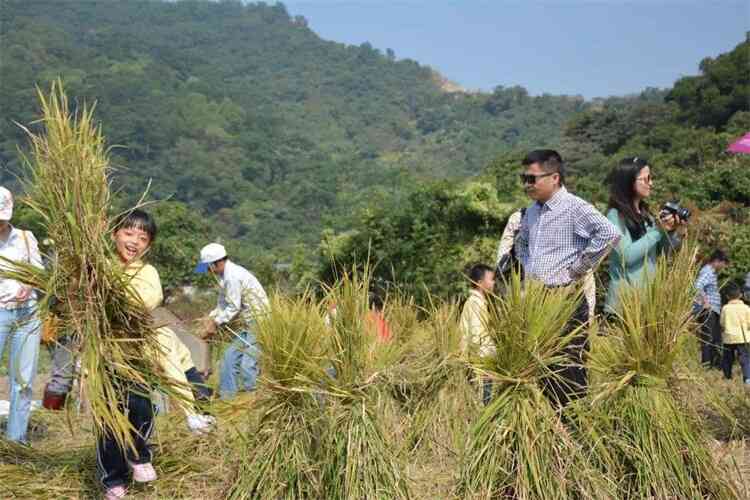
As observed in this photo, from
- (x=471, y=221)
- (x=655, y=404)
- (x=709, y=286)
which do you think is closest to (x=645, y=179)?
Result: (x=655, y=404)

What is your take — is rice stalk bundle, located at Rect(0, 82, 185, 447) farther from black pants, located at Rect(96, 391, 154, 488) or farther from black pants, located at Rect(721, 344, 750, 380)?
black pants, located at Rect(721, 344, 750, 380)

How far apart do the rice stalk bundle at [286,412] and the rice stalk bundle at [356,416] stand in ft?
0.21

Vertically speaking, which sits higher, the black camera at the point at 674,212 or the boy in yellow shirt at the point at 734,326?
the black camera at the point at 674,212

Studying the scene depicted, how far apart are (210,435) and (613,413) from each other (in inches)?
76.4

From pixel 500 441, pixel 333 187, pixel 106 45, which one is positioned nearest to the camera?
pixel 500 441

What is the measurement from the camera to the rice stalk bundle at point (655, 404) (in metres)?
3.41

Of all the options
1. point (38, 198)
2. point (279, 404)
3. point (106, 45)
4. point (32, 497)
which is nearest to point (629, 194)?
point (279, 404)

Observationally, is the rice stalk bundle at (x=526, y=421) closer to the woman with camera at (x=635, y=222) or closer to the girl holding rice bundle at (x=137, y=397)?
the woman with camera at (x=635, y=222)

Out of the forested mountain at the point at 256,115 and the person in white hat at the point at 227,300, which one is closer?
the person in white hat at the point at 227,300

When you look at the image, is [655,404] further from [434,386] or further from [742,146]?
[742,146]

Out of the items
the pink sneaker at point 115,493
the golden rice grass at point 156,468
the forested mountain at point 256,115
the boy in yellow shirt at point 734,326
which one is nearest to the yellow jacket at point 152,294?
the golden rice grass at point 156,468

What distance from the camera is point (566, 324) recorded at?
3.66 meters

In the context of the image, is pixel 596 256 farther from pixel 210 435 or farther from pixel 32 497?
pixel 32 497

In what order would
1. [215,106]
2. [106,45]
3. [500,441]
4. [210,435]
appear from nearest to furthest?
[500,441], [210,435], [215,106], [106,45]
